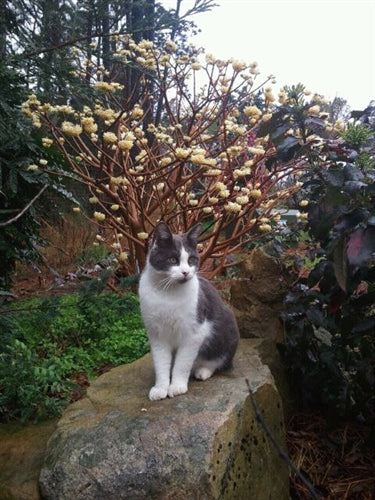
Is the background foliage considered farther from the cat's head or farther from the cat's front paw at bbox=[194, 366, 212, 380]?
the cat's head

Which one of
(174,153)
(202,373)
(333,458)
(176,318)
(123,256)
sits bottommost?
(333,458)

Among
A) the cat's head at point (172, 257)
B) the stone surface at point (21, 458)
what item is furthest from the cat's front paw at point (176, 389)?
the stone surface at point (21, 458)

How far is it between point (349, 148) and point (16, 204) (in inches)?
98.6

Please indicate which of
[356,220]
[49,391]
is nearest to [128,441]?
[49,391]

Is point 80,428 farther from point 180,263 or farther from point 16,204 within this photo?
point 16,204

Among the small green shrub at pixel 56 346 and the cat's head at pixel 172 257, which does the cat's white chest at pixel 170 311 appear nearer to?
the cat's head at pixel 172 257

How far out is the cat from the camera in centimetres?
214

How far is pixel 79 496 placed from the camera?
168 cm

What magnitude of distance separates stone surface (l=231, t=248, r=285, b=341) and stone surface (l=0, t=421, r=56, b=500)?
4.76 feet

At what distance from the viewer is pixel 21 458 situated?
2.05 meters

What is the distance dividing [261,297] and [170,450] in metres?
1.50

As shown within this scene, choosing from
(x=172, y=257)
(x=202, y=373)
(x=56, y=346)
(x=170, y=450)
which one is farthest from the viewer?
(x=56, y=346)

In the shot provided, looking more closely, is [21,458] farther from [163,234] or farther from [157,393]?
[163,234]

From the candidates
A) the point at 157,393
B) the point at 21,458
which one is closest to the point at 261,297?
the point at 157,393
